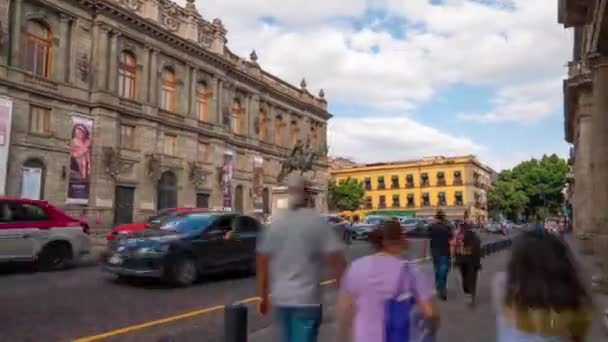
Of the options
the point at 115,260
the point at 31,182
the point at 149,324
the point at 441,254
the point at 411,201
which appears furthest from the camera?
the point at 411,201

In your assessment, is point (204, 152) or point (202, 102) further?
point (202, 102)

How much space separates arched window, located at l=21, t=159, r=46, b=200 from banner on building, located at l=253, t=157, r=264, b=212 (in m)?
20.1

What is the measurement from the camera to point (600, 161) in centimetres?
1085

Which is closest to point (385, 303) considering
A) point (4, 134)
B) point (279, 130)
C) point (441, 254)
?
point (441, 254)

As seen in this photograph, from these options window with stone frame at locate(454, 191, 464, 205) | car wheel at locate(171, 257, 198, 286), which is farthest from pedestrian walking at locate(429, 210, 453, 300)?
window with stone frame at locate(454, 191, 464, 205)

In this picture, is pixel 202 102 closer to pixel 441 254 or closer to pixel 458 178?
pixel 441 254

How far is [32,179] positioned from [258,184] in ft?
70.7

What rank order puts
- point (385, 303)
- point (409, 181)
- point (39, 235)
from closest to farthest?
1. point (385, 303)
2. point (39, 235)
3. point (409, 181)

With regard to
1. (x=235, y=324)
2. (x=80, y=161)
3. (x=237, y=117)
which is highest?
(x=237, y=117)

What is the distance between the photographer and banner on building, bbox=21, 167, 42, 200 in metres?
26.4

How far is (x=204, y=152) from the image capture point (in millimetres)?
39844

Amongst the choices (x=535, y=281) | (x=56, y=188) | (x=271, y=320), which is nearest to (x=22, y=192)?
(x=56, y=188)

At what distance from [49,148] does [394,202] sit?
6627 cm

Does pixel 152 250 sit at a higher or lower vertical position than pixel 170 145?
lower
